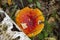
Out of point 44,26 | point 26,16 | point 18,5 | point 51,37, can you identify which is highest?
point 18,5

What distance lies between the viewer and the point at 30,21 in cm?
190

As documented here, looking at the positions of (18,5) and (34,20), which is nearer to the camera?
(34,20)

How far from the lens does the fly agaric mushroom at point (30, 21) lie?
6.05 feet

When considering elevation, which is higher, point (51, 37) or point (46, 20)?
point (46, 20)

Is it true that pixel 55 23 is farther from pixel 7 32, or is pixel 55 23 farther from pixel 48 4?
pixel 7 32

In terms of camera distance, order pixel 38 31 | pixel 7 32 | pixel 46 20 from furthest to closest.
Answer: pixel 46 20, pixel 38 31, pixel 7 32

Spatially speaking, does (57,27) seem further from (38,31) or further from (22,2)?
(22,2)

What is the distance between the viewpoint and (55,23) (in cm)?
200

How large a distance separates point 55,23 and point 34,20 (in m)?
0.23

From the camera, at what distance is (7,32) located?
65.1 inches

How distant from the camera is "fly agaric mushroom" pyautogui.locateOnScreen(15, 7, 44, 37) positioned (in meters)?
1.84

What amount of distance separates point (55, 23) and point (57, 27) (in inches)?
1.8

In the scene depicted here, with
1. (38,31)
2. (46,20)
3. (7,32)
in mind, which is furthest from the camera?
(46,20)

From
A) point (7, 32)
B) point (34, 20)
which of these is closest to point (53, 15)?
point (34, 20)
